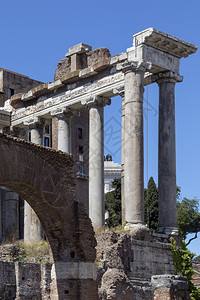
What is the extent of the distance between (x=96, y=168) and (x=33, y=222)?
5.24m

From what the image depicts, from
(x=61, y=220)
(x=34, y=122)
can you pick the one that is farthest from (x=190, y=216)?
(x=61, y=220)

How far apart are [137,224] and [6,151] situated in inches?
437

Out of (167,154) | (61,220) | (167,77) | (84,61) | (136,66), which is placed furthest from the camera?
(84,61)

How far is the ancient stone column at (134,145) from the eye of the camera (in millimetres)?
29000

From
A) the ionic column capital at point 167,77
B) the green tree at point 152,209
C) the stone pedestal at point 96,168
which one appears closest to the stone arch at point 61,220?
the stone pedestal at point 96,168

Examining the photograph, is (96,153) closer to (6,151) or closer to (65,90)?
(65,90)

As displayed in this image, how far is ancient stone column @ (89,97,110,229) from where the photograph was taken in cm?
3130

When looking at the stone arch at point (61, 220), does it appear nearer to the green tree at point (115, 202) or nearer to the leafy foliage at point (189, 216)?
the green tree at point (115, 202)

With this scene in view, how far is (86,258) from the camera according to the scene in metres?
20.2

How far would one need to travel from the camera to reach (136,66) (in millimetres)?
29875

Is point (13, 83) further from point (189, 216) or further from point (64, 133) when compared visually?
point (189, 216)

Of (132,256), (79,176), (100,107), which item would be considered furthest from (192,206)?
(132,256)

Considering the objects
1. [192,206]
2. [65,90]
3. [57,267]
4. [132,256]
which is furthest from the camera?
[192,206]

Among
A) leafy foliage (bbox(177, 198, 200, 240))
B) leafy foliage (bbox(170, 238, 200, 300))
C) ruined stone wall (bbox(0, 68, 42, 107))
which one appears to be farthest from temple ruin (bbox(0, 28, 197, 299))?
leafy foliage (bbox(177, 198, 200, 240))
